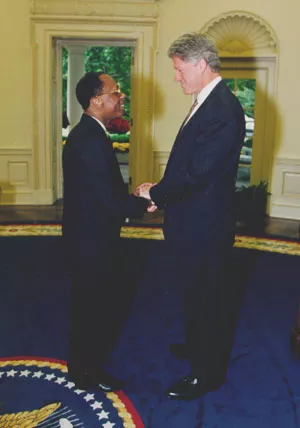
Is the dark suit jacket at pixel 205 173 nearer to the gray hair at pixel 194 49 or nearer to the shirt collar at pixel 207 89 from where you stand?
the shirt collar at pixel 207 89

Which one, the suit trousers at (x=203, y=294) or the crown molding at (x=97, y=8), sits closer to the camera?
the suit trousers at (x=203, y=294)

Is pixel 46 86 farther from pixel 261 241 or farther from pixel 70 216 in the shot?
pixel 70 216

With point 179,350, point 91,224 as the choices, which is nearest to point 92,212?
point 91,224

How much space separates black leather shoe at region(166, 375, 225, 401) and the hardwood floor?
3663 millimetres

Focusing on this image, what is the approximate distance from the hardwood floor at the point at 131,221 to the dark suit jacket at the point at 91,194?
13.1 ft

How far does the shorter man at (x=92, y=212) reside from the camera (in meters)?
2.34

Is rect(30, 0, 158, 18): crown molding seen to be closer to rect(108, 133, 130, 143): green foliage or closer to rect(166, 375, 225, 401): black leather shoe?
rect(166, 375, 225, 401): black leather shoe

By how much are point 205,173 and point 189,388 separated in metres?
1.11

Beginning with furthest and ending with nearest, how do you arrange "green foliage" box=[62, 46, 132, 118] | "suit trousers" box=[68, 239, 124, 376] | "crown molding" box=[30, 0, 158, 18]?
"green foliage" box=[62, 46, 132, 118], "crown molding" box=[30, 0, 158, 18], "suit trousers" box=[68, 239, 124, 376]

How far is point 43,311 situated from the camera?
3.72 metres

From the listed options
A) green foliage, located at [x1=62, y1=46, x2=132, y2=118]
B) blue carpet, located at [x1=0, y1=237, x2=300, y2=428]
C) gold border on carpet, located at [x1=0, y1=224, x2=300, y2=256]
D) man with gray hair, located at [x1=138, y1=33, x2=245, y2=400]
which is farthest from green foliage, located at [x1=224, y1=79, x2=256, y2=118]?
green foliage, located at [x1=62, y1=46, x2=132, y2=118]

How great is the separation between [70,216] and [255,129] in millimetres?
5511

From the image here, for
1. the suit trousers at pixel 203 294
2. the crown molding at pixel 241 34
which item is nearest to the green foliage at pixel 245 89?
the crown molding at pixel 241 34

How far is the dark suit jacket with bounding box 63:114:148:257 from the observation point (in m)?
2.33
